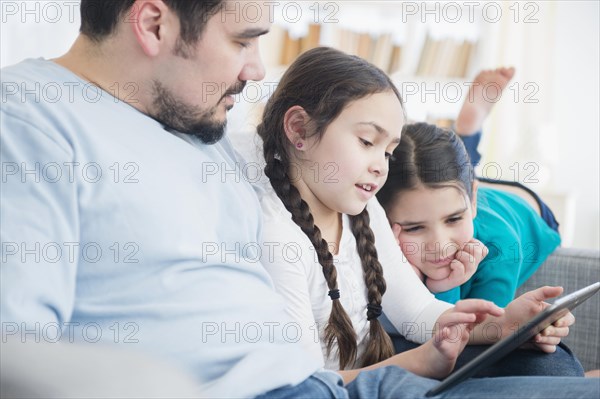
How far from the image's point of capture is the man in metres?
0.84

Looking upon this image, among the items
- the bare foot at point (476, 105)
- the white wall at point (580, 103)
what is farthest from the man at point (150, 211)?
the white wall at point (580, 103)

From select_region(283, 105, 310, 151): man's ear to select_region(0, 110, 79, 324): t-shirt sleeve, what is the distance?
511 millimetres

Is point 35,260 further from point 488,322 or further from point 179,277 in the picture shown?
point 488,322

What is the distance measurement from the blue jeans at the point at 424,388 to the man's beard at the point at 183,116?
394 mm

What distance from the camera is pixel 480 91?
83.3 inches

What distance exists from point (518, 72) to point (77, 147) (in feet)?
12.2

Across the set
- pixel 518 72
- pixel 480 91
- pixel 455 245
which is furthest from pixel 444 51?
pixel 455 245

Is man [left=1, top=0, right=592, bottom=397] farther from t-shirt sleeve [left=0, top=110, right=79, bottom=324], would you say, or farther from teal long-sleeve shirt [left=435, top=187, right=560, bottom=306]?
teal long-sleeve shirt [left=435, top=187, right=560, bottom=306]

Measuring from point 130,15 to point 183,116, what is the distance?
159 millimetres

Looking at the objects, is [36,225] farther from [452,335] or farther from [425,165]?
[425,165]

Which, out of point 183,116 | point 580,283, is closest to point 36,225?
point 183,116

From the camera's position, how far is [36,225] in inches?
32.4

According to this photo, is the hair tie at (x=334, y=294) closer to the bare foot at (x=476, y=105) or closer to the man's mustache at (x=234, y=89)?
the man's mustache at (x=234, y=89)

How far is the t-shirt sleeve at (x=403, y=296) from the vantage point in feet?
4.33
